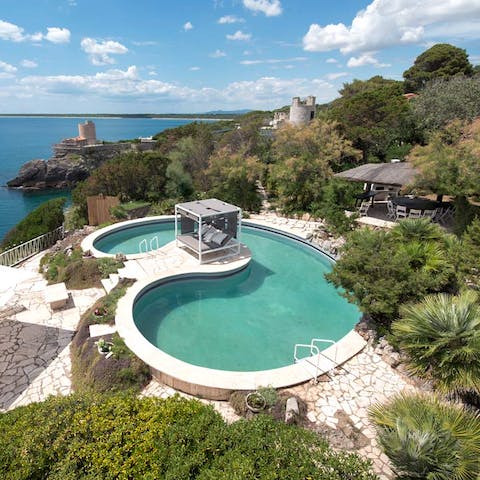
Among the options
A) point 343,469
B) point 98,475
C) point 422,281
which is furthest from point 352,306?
point 98,475

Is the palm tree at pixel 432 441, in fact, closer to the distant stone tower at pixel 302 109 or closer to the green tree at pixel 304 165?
the green tree at pixel 304 165

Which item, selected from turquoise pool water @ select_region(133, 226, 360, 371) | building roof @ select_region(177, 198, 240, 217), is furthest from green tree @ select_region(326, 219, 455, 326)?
building roof @ select_region(177, 198, 240, 217)

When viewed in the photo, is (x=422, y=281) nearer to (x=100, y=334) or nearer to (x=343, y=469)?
(x=343, y=469)

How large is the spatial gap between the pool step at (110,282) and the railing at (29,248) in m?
5.10

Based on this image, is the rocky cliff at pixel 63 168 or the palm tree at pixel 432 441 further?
the rocky cliff at pixel 63 168

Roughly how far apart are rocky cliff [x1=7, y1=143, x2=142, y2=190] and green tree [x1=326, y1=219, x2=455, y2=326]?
50.1 meters

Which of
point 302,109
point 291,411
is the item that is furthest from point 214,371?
point 302,109

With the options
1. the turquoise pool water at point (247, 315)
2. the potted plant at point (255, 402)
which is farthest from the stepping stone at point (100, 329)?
the potted plant at point (255, 402)

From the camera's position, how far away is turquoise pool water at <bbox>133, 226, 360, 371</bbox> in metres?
8.23

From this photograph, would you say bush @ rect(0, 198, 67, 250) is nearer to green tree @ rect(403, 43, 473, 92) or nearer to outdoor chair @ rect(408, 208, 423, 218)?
outdoor chair @ rect(408, 208, 423, 218)

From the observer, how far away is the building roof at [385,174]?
49.8 ft

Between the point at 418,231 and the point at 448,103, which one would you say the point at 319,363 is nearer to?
the point at 418,231

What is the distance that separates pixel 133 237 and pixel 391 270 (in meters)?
11.8

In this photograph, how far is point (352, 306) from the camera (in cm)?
1048
